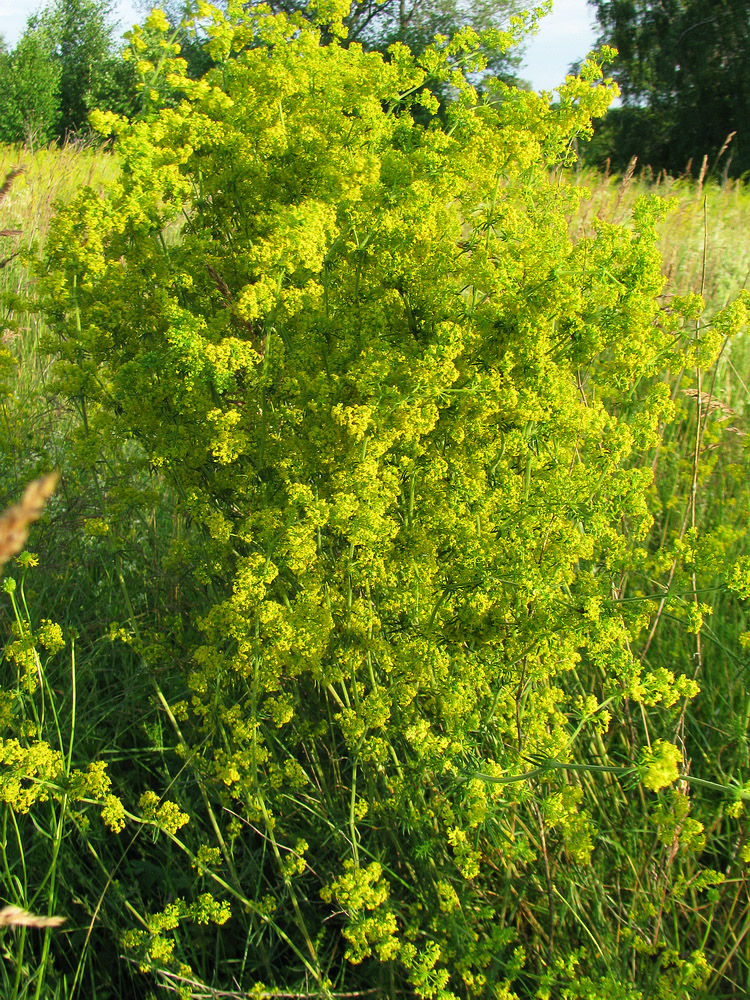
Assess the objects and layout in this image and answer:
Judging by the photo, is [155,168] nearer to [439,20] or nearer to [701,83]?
[701,83]

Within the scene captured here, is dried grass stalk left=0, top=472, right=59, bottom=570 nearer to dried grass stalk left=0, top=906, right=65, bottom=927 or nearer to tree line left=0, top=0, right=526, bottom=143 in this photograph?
dried grass stalk left=0, top=906, right=65, bottom=927

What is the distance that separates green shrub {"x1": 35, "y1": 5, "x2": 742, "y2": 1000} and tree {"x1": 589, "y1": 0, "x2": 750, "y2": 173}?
90.2 ft

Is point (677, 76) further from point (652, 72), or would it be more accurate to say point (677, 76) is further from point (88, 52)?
point (88, 52)

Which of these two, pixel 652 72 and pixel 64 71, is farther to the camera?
pixel 64 71

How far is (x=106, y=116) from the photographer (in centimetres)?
215

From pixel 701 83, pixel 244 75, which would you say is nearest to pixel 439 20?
pixel 701 83

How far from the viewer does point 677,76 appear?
28781 mm

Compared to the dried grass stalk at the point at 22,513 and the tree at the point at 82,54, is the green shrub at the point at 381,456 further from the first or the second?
the tree at the point at 82,54

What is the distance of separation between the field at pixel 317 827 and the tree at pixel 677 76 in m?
27.5

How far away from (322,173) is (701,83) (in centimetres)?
3114

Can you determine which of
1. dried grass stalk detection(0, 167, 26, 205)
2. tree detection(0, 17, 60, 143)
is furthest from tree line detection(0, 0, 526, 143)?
dried grass stalk detection(0, 167, 26, 205)

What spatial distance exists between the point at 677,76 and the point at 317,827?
107 ft

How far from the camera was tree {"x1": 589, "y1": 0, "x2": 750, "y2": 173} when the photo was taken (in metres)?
27.6

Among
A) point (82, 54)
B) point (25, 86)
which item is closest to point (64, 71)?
point (82, 54)
